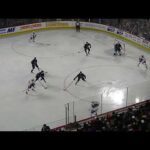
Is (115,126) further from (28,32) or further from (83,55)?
(28,32)

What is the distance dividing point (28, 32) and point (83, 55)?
6059 mm

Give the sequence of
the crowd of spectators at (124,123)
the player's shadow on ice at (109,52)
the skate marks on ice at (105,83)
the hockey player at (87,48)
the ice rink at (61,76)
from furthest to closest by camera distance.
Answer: the player's shadow on ice at (109,52), the hockey player at (87,48), the skate marks on ice at (105,83), the ice rink at (61,76), the crowd of spectators at (124,123)

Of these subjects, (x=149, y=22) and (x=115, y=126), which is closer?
(x=115, y=126)

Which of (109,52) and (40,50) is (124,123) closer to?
(109,52)

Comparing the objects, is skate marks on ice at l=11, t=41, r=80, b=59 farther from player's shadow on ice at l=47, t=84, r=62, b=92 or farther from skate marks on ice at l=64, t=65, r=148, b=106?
player's shadow on ice at l=47, t=84, r=62, b=92

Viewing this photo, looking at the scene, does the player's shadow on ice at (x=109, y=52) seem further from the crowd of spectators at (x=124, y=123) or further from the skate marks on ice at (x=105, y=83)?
the crowd of spectators at (x=124, y=123)

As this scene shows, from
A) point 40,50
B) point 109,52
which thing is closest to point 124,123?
point 109,52

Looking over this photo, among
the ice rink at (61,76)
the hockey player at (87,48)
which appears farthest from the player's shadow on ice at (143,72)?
the hockey player at (87,48)

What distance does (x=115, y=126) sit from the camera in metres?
9.78

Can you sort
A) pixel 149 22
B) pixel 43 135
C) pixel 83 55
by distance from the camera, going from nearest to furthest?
pixel 43 135, pixel 83 55, pixel 149 22

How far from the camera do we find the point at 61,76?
16.7 metres

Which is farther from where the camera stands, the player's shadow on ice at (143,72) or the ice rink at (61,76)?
the player's shadow on ice at (143,72)

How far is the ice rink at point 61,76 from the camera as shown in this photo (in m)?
13.2

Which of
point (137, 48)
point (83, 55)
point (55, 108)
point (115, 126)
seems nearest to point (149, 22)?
point (137, 48)
